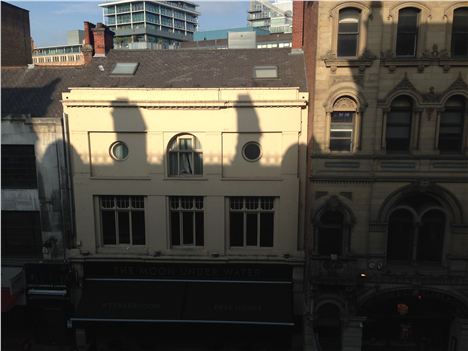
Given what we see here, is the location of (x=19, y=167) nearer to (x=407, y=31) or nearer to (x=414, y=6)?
(x=407, y=31)

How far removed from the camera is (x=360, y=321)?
50.8 ft

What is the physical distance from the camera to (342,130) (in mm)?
14984

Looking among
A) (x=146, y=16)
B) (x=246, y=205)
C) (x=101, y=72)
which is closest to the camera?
(x=246, y=205)

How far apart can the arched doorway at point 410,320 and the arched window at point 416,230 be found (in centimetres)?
145

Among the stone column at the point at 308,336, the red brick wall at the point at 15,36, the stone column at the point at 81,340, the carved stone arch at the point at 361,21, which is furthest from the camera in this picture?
the red brick wall at the point at 15,36

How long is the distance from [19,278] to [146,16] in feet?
436

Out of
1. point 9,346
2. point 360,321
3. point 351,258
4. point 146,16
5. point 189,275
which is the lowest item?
point 9,346

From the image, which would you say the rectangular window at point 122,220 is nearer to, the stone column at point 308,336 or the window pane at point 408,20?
the stone column at point 308,336

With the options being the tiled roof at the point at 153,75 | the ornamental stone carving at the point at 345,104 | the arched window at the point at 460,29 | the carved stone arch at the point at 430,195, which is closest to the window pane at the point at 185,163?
the tiled roof at the point at 153,75

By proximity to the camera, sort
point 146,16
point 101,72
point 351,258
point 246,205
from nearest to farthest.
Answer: point 351,258 < point 246,205 < point 101,72 < point 146,16

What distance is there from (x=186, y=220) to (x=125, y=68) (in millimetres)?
8075

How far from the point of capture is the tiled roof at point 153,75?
17.4 meters

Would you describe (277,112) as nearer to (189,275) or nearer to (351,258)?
(351,258)

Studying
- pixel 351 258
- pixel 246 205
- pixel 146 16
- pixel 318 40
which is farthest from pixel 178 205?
pixel 146 16
